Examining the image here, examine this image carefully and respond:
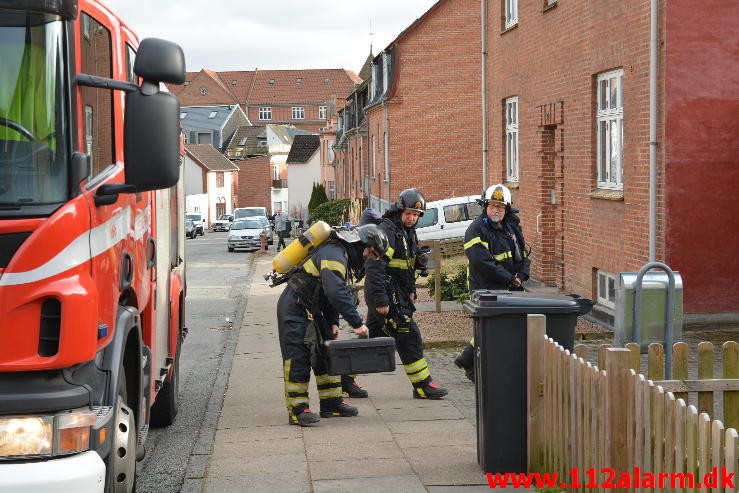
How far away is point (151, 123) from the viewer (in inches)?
184

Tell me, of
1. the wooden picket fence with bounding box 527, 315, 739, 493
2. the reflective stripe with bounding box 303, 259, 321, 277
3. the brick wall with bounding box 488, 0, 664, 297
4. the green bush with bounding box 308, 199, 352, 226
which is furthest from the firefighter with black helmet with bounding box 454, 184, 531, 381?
the green bush with bounding box 308, 199, 352, 226

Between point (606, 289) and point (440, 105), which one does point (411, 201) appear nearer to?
point (606, 289)

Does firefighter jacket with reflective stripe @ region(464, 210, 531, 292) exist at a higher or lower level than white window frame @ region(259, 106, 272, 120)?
lower

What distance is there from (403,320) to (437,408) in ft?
3.04

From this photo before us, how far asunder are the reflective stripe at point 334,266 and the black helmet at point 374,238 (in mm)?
290

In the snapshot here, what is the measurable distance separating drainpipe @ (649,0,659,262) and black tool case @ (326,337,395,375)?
15.9 ft

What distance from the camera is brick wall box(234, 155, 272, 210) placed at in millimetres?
115062

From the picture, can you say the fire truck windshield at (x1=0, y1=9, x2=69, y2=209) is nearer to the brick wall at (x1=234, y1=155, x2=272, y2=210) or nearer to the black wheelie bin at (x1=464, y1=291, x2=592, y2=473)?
the black wheelie bin at (x1=464, y1=291, x2=592, y2=473)

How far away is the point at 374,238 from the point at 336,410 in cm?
152

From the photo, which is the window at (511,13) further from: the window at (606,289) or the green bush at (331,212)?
the green bush at (331,212)

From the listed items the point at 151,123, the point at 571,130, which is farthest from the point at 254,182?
the point at 151,123

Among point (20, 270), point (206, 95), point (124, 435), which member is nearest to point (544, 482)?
point (124, 435)

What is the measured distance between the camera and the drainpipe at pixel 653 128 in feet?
40.0

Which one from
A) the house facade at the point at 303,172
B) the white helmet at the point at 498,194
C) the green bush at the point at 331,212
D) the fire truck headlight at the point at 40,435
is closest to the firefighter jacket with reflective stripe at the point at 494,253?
the white helmet at the point at 498,194
